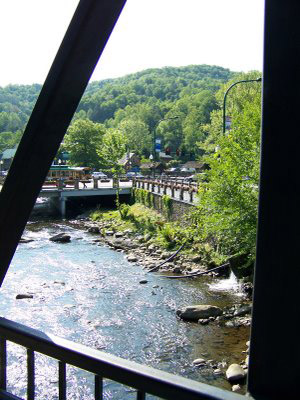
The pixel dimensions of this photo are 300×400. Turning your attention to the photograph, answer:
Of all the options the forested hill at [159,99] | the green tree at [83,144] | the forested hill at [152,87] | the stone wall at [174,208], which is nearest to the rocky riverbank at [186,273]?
the stone wall at [174,208]

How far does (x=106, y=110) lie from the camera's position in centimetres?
10950

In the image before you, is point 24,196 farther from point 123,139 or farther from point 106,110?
point 106,110

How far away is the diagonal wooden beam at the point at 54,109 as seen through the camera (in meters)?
1.85

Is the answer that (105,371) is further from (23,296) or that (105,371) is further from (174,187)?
(174,187)

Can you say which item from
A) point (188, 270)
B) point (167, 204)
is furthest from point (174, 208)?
point (188, 270)

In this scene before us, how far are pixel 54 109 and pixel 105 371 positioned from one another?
3.57ft

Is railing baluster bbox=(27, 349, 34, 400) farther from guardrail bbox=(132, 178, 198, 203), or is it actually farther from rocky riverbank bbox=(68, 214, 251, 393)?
guardrail bbox=(132, 178, 198, 203)

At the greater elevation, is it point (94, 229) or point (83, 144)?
point (83, 144)

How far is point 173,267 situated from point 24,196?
56.9 feet

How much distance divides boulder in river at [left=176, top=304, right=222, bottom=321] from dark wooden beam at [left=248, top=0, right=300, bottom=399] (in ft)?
38.5

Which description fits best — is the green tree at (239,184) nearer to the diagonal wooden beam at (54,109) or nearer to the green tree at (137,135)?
the diagonal wooden beam at (54,109)

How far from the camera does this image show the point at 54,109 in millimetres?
1976

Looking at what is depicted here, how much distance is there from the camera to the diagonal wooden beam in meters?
1.85

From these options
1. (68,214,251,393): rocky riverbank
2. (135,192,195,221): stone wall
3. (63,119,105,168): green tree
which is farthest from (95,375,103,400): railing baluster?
(63,119,105,168): green tree
